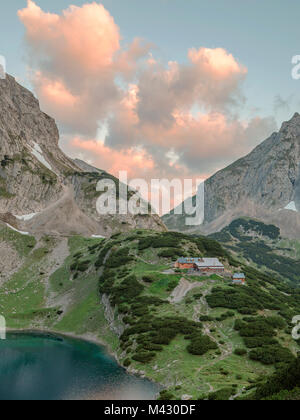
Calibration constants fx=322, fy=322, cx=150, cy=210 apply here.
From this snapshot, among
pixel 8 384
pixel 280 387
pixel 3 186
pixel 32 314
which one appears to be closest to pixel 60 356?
pixel 8 384

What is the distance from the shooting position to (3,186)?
629 ft

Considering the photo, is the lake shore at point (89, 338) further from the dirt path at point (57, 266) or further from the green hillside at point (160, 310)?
the dirt path at point (57, 266)

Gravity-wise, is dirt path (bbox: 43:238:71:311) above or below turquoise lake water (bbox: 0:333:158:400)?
above

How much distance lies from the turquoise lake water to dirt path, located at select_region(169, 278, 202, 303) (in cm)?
2121

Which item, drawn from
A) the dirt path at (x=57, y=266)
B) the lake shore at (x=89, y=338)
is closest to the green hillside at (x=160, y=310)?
the dirt path at (x=57, y=266)

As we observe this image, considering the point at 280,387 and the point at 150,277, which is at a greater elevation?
the point at 150,277

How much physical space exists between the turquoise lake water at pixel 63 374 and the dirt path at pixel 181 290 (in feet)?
69.6

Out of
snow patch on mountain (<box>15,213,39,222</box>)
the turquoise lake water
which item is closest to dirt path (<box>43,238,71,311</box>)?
the turquoise lake water

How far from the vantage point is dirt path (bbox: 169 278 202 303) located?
3130 inches

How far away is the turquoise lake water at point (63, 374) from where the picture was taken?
46125 mm

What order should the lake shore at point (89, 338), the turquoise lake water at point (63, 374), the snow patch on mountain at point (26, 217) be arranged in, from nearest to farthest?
the turquoise lake water at point (63, 374) → the lake shore at point (89, 338) → the snow patch on mountain at point (26, 217)

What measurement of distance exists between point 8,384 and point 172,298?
1605 inches

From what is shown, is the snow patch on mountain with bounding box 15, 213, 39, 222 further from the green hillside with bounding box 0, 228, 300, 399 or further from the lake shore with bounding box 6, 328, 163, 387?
the lake shore with bounding box 6, 328, 163, 387

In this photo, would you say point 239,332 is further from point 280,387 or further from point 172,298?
point 280,387
